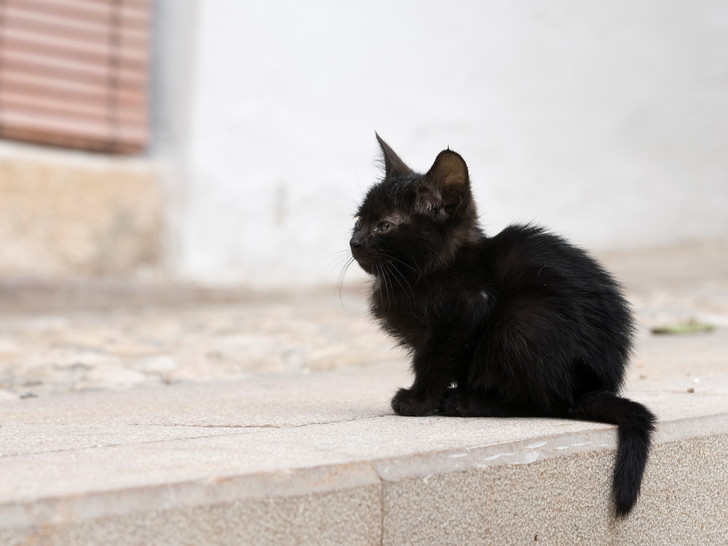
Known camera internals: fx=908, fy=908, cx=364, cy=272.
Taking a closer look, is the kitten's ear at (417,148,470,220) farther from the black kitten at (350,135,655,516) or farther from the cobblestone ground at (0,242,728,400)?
the cobblestone ground at (0,242,728,400)

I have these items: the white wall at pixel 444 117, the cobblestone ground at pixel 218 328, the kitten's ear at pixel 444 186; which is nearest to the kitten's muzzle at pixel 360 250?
the kitten's ear at pixel 444 186

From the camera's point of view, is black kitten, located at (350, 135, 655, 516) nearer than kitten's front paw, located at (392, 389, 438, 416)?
Yes

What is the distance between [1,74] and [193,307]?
204 centimetres

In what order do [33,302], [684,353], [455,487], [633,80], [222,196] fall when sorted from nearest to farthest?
[455,487] → [684,353] → [33,302] → [222,196] → [633,80]

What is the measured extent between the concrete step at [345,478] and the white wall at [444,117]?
13.5 feet

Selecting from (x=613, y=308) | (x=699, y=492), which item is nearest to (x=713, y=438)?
(x=699, y=492)

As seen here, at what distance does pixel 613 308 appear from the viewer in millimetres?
2141

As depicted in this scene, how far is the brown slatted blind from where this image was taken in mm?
6043

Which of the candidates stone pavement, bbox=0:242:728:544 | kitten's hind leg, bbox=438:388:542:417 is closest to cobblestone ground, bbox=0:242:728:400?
stone pavement, bbox=0:242:728:544

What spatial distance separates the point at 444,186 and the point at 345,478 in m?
0.91

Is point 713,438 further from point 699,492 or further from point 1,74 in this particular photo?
point 1,74

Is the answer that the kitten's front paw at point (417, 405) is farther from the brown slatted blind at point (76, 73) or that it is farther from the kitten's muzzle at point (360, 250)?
the brown slatted blind at point (76, 73)

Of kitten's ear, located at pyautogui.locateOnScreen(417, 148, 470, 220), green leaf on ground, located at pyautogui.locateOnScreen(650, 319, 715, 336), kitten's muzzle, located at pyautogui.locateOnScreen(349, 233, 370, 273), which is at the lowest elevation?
green leaf on ground, located at pyautogui.locateOnScreen(650, 319, 715, 336)

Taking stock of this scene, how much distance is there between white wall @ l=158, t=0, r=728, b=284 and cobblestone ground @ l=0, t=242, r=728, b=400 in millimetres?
482
